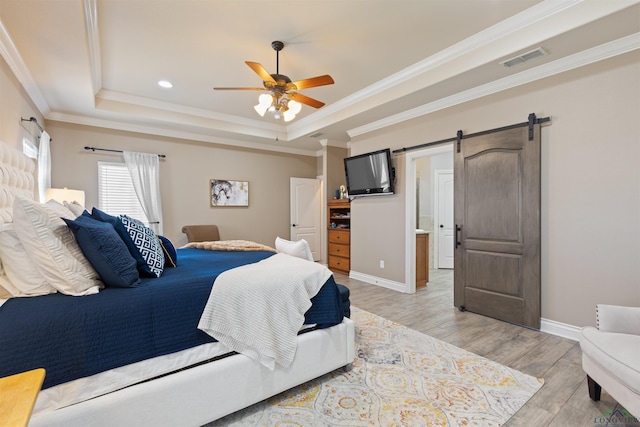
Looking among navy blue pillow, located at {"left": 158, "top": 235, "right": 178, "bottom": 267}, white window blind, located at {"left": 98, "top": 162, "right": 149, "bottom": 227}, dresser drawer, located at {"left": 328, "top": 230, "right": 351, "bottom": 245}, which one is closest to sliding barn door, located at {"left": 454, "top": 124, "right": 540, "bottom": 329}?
dresser drawer, located at {"left": 328, "top": 230, "right": 351, "bottom": 245}

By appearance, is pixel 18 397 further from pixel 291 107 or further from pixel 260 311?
pixel 291 107

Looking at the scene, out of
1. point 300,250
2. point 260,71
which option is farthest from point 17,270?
point 260,71

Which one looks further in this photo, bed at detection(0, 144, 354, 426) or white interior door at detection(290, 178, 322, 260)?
white interior door at detection(290, 178, 322, 260)

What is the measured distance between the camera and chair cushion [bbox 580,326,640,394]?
143 cm

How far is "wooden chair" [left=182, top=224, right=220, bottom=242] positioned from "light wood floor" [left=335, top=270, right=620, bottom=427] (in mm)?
2625

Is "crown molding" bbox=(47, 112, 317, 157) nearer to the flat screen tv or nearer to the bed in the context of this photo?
the flat screen tv

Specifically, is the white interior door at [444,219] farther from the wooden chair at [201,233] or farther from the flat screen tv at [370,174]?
the wooden chair at [201,233]

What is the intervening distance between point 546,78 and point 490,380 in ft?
9.26

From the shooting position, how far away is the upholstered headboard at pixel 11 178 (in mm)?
2129

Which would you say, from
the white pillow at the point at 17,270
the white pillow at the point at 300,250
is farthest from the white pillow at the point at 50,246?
the white pillow at the point at 300,250

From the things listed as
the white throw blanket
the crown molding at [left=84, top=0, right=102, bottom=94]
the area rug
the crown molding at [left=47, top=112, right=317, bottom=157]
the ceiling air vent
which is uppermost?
the crown molding at [left=84, top=0, right=102, bottom=94]

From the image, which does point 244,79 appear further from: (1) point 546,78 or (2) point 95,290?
(1) point 546,78

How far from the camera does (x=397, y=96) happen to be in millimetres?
3627

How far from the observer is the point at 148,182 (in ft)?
15.4
